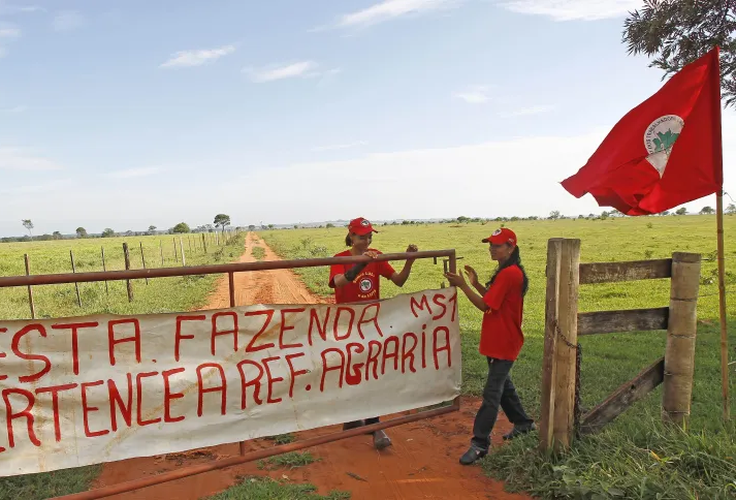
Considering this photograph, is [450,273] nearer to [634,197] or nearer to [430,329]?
[430,329]

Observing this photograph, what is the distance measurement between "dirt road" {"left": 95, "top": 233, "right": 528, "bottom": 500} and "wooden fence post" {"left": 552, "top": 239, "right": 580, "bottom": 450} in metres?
0.72

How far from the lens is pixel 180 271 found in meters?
3.55

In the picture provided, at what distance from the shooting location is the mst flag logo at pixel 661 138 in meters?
3.83

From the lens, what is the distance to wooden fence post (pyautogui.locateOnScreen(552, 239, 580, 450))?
3.81 metres

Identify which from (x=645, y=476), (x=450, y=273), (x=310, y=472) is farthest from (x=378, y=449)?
(x=645, y=476)

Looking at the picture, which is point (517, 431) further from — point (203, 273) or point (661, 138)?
point (203, 273)

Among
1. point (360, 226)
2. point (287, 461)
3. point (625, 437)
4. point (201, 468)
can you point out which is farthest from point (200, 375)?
point (625, 437)

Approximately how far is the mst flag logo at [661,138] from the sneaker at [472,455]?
267 centimetres

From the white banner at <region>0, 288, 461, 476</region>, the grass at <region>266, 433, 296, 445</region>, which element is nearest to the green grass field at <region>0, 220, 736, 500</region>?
the white banner at <region>0, 288, 461, 476</region>

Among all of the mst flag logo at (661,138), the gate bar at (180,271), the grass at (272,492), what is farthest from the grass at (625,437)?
the mst flag logo at (661,138)

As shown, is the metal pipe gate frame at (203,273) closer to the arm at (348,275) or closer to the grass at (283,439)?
the arm at (348,275)

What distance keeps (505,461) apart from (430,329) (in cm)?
124

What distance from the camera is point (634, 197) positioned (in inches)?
153

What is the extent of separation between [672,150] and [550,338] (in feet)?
5.57
